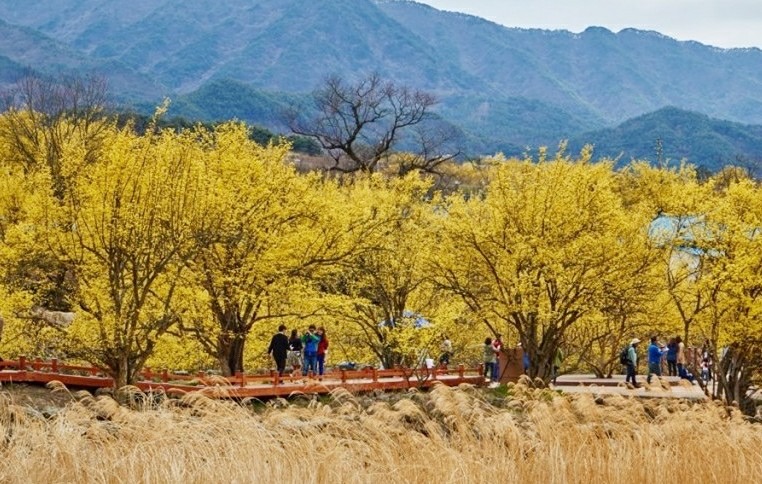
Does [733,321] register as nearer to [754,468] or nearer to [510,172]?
[510,172]

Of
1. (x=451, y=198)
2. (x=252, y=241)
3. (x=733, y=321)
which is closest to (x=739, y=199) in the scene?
(x=733, y=321)

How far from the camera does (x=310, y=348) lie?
24.4 meters

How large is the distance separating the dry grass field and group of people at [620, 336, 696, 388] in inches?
628

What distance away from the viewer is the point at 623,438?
30.5ft

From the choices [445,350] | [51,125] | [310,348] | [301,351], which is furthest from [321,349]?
[51,125]

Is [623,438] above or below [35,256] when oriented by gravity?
below

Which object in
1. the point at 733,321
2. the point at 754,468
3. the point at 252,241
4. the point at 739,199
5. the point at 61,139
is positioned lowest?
the point at 754,468

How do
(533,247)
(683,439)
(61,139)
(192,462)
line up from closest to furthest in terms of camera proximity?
(192,462) < (683,439) < (533,247) < (61,139)

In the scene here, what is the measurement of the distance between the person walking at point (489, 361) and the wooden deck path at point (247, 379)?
1.34m

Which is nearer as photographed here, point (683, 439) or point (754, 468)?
point (754, 468)

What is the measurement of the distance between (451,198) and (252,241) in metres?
6.54

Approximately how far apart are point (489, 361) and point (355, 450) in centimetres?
1908

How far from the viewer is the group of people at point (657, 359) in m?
26.9

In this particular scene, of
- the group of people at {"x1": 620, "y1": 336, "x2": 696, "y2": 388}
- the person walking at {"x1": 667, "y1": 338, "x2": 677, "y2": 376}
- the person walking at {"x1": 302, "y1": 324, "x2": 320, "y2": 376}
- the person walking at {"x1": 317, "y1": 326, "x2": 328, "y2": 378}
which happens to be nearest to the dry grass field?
the person walking at {"x1": 302, "y1": 324, "x2": 320, "y2": 376}
